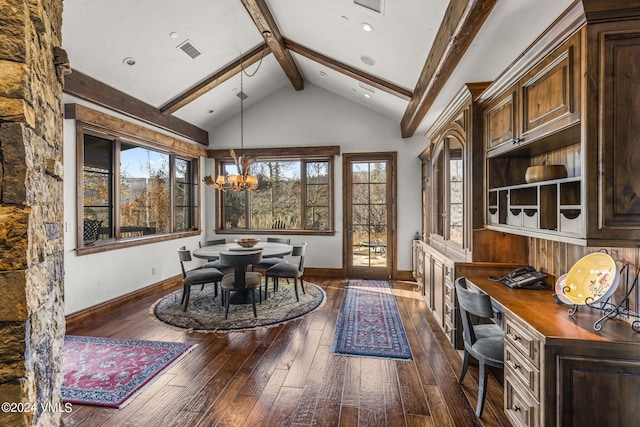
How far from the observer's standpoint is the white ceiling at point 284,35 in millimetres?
2396

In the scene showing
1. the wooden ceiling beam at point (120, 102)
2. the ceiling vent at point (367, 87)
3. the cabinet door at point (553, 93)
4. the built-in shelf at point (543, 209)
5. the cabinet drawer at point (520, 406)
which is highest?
the ceiling vent at point (367, 87)

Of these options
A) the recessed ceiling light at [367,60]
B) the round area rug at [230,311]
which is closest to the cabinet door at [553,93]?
the recessed ceiling light at [367,60]

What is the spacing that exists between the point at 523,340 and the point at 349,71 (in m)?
3.89

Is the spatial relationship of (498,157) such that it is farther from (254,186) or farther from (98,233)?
(98,233)

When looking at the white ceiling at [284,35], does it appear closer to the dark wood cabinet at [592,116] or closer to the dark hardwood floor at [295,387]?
the dark wood cabinet at [592,116]

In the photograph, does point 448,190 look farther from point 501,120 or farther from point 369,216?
point 369,216

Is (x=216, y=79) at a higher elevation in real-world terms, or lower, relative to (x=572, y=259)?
higher

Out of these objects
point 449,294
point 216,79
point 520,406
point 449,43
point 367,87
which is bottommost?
point 520,406

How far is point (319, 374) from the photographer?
2.57 metres

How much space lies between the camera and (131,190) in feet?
15.3

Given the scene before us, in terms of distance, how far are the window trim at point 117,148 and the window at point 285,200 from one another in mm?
698

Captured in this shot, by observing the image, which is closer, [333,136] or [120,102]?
[120,102]

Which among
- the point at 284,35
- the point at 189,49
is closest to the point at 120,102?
the point at 189,49

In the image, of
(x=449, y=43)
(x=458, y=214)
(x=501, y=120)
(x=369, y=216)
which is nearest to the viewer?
(x=449, y=43)
